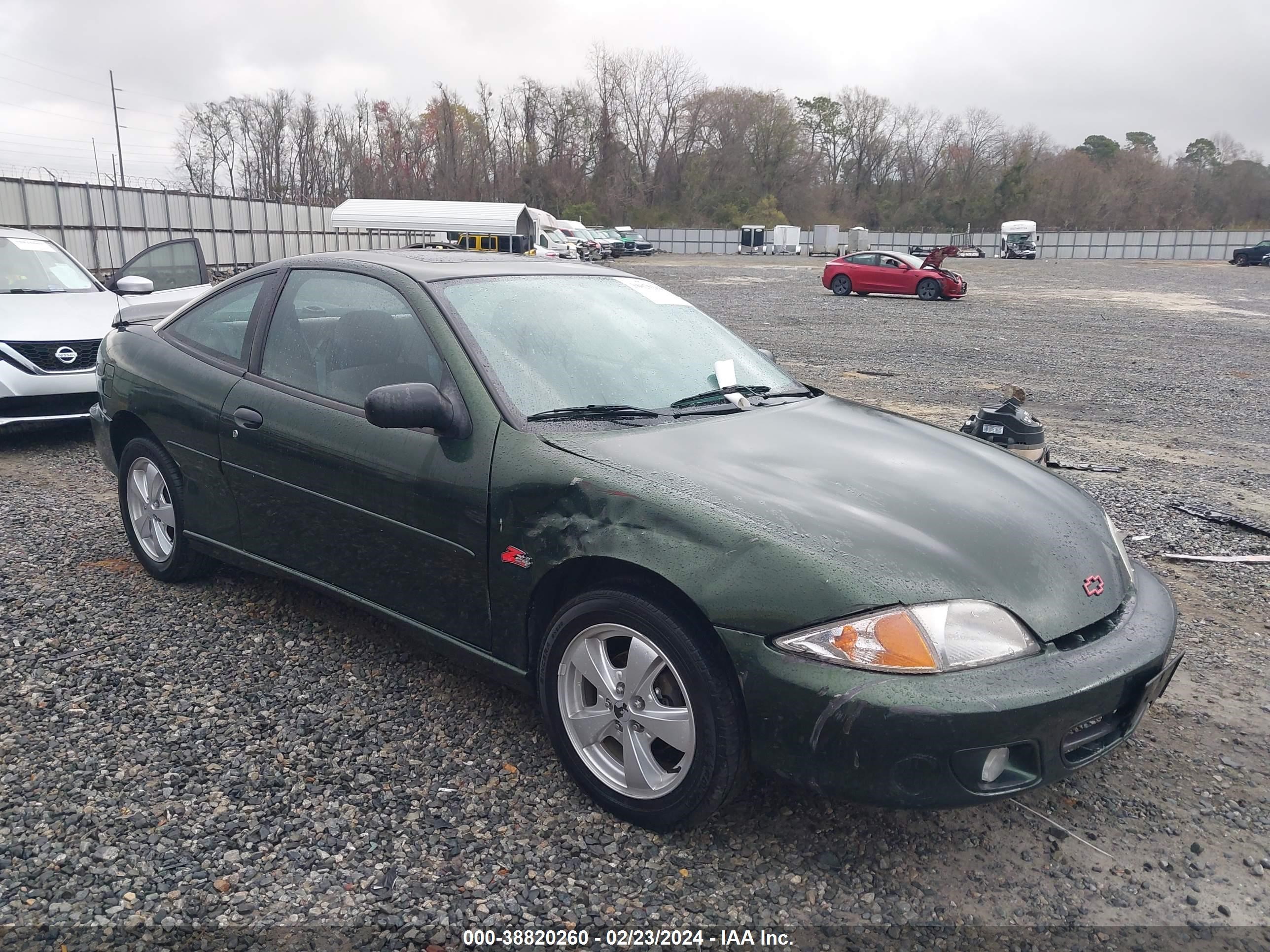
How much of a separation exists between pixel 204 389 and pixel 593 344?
1.72 metres

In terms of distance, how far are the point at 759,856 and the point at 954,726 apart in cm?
72

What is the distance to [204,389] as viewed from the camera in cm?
386

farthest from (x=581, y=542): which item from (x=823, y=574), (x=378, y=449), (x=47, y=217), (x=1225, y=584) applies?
(x=47, y=217)

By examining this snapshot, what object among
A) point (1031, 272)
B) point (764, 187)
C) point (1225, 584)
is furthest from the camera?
point (764, 187)

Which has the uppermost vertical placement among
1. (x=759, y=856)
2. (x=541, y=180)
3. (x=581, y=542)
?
(x=541, y=180)

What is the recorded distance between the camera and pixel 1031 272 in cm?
4269

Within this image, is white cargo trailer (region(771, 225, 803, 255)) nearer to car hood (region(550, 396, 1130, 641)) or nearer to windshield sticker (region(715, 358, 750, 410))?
windshield sticker (region(715, 358, 750, 410))

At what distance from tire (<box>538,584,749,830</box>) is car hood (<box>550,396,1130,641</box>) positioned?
0.33 meters

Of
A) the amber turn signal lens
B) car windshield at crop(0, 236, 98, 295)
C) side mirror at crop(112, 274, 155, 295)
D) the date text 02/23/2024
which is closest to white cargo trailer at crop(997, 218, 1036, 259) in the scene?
car windshield at crop(0, 236, 98, 295)

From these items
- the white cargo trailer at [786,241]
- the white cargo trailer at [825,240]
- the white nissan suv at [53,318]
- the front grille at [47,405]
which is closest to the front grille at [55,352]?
the white nissan suv at [53,318]

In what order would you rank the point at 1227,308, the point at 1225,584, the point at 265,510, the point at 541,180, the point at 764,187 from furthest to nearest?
the point at 764,187 → the point at 541,180 → the point at 1227,308 → the point at 1225,584 → the point at 265,510

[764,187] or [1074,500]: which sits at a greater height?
[764,187]

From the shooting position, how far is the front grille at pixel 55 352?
6535mm

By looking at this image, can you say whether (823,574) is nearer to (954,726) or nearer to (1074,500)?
(954,726)
